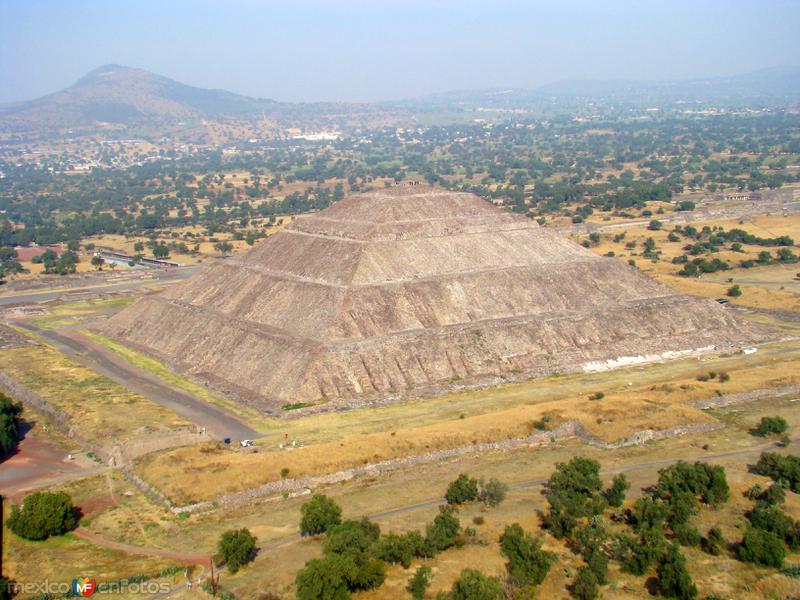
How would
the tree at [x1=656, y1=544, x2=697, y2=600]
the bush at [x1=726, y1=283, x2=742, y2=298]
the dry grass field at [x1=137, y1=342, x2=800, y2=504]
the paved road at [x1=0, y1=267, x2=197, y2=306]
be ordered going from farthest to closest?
the paved road at [x1=0, y1=267, x2=197, y2=306] → the bush at [x1=726, y1=283, x2=742, y2=298] → the dry grass field at [x1=137, y1=342, x2=800, y2=504] → the tree at [x1=656, y1=544, x2=697, y2=600]

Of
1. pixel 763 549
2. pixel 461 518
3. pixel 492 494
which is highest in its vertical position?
pixel 763 549

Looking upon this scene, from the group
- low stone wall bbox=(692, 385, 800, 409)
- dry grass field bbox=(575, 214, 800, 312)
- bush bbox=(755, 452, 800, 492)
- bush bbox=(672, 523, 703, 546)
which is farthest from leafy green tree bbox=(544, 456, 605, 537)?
dry grass field bbox=(575, 214, 800, 312)

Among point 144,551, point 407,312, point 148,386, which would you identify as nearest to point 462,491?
point 144,551

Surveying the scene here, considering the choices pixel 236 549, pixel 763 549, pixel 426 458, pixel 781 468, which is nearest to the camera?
pixel 236 549

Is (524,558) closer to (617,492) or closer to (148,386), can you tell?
(617,492)

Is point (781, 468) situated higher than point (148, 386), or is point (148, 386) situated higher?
point (781, 468)

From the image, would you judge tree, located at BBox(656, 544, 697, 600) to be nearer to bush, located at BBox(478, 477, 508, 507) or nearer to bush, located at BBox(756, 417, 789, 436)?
bush, located at BBox(478, 477, 508, 507)
